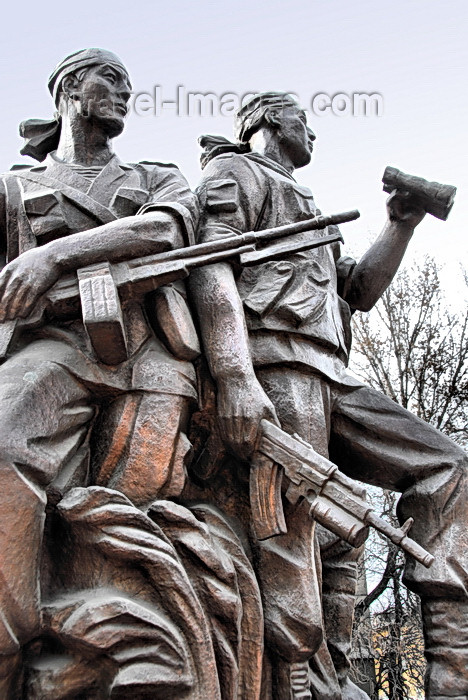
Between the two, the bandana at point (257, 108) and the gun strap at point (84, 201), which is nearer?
the gun strap at point (84, 201)

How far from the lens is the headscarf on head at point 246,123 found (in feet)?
15.6

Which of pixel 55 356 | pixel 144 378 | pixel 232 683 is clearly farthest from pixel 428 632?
pixel 55 356

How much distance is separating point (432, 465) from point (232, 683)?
4.55ft

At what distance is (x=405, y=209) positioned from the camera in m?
4.48

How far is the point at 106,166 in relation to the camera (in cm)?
407

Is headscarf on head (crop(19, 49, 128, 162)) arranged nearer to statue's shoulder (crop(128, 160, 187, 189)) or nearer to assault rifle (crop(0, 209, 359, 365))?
statue's shoulder (crop(128, 160, 187, 189))

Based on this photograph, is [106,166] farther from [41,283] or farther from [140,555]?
[140,555]

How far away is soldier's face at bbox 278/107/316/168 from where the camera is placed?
4715mm

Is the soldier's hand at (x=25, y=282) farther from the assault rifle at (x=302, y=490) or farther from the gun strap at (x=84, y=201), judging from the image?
the assault rifle at (x=302, y=490)

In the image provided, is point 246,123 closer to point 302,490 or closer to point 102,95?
point 102,95

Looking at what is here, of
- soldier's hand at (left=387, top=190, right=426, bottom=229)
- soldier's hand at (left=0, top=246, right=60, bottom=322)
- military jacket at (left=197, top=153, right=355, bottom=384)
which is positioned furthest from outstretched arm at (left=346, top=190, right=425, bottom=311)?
soldier's hand at (left=0, top=246, right=60, bottom=322)

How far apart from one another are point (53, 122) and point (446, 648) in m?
3.31

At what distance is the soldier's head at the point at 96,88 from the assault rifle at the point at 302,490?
1849 mm

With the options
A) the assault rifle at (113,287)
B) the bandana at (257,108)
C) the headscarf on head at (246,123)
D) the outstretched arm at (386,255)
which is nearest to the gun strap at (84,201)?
the assault rifle at (113,287)
